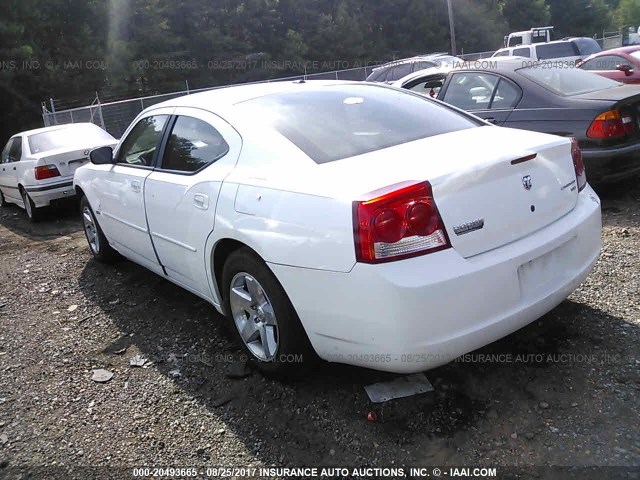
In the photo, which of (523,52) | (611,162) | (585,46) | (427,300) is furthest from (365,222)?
(523,52)

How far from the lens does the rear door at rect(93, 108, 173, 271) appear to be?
420 cm

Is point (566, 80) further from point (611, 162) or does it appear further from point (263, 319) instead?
point (263, 319)

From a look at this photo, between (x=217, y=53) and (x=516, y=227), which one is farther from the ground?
(x=217, y=53)

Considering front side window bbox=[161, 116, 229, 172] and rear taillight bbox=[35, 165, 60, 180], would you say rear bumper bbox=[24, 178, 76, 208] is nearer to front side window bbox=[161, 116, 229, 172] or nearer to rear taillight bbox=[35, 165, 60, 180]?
rear taillight bbox=[35, 165, 60, 180]

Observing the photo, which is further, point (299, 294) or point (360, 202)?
point (299, 294)

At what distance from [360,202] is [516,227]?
778 mm

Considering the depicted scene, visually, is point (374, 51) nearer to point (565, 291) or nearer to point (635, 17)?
point (635, 17)

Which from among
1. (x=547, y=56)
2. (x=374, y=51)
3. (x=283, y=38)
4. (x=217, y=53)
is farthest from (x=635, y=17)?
(x=547, y=56)

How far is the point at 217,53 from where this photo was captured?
3834 centimetres

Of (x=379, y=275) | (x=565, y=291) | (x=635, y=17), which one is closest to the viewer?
(x=379, y=275)

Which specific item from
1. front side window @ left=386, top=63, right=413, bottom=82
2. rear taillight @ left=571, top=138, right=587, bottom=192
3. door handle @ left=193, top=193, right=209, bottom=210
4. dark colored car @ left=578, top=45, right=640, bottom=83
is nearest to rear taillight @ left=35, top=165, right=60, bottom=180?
door handle @ left=193, top=193, right=209, bottom=210

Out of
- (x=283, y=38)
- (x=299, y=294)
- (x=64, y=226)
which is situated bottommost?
(x=64, y=226)

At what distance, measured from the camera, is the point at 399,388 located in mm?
3025

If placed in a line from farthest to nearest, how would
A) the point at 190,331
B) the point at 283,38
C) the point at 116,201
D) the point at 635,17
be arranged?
the point at 635,17 → the point at 283,38 → the point at 116,201 → the point at 190,331
